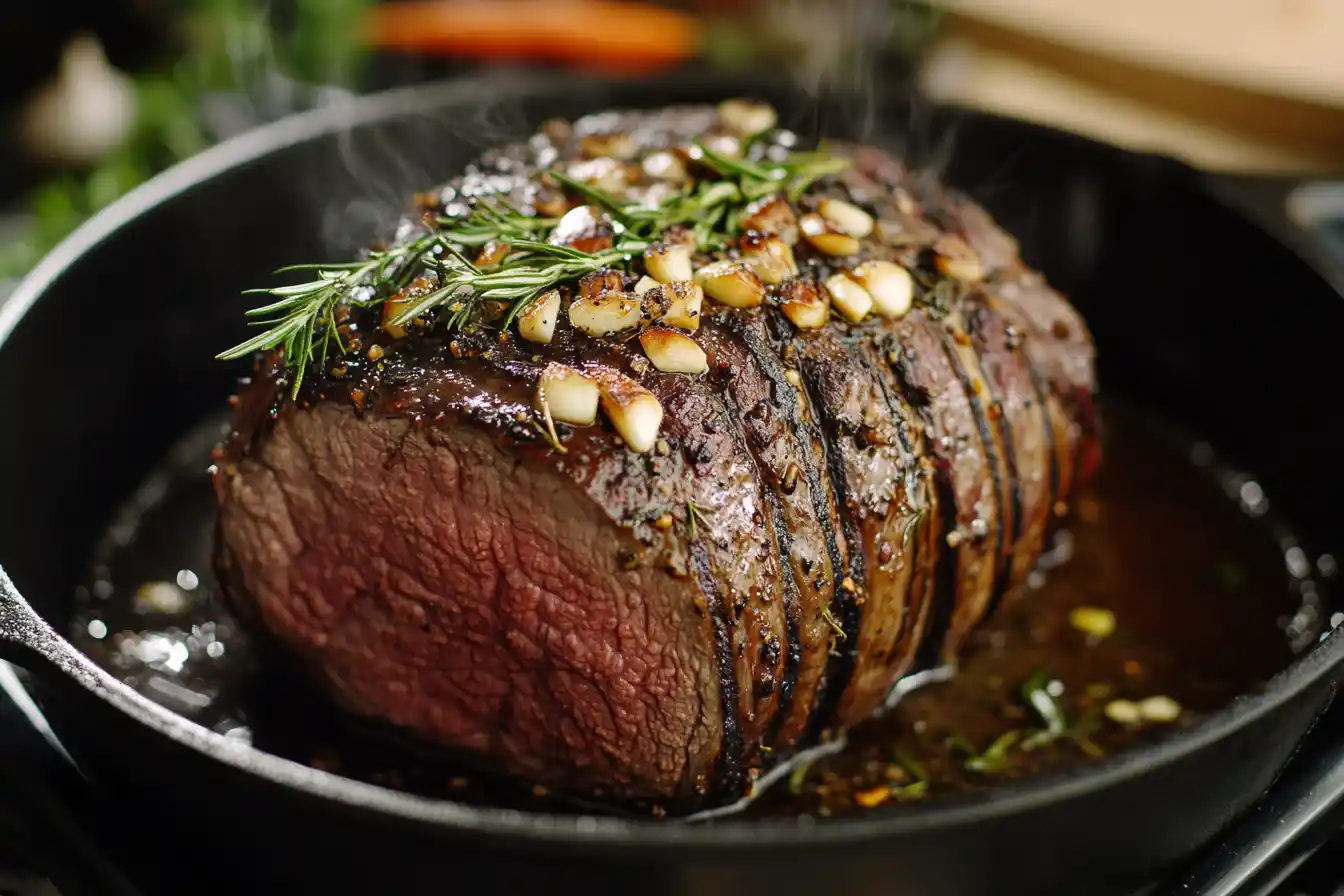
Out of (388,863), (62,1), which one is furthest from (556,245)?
(62,1)

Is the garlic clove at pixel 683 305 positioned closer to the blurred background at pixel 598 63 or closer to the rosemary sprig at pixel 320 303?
the rosemary sprig at pixel 320 303

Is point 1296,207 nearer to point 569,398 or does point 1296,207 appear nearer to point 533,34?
point 569,398

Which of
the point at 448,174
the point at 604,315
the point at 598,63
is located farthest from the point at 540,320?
the point at 598,63

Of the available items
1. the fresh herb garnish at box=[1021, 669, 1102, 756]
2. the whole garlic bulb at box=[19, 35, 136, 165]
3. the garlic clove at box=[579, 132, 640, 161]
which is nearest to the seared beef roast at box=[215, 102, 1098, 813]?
the garlic clove at box=[579, 132, 640, 161]

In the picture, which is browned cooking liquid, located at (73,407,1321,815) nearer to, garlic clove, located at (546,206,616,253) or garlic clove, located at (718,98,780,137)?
garlic clove, located at (546,206,616,253)

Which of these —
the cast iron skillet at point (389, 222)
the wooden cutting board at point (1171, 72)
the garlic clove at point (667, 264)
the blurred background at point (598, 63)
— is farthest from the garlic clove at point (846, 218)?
the wooden cutting board at point (1171, 72)
